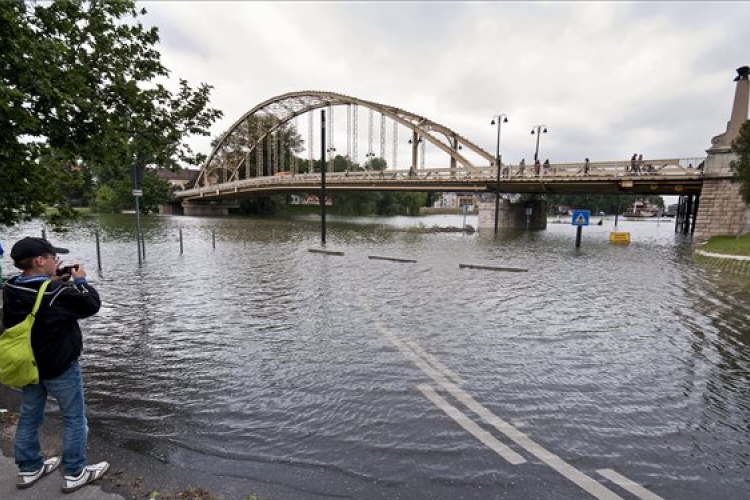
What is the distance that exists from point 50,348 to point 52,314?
0.83ft

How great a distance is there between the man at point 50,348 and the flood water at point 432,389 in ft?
2.50

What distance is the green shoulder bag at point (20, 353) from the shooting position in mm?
2941

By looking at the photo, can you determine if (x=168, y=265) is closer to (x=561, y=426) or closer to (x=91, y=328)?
(x=91, y=328)

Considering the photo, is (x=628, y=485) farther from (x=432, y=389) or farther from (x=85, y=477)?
(x=85, y=477)

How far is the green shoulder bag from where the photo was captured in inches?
116

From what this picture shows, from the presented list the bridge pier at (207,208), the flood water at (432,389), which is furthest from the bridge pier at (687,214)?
the bridge pier at (207,208)

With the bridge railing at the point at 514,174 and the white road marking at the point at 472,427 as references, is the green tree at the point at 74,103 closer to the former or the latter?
the white road marking at the point at 472,427

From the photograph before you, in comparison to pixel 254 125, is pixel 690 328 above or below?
below

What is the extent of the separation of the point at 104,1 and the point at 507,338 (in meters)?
8.70

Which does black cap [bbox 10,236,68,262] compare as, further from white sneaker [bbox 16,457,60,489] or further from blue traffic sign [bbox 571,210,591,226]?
blue traffic sign [bbox 571,210,591,226]

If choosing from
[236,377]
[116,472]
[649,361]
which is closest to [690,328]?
[649,361]

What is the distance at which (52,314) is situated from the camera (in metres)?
3.10

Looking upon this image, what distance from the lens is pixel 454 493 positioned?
338 cm

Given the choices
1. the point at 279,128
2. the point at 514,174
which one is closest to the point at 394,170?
the point at 514,174
